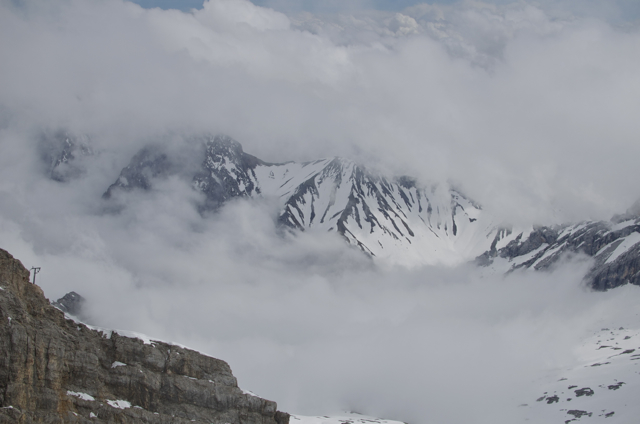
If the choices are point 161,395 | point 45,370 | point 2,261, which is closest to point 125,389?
point 161,395

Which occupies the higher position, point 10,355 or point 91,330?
point 91,330

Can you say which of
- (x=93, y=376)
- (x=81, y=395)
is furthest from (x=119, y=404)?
(x=81, y=395)

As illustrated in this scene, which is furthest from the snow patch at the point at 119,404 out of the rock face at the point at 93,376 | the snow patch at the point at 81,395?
the snow patch at the point at 81,395

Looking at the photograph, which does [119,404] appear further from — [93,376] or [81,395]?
[81,395]


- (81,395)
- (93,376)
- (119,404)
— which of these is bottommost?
(119,404)

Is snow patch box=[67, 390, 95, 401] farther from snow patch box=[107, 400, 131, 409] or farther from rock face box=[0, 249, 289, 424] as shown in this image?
snow patch box=[107, 400, 131, 409]

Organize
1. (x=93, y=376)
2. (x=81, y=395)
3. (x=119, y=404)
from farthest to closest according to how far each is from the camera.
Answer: (x=119, y=404) → (x=93, y=376) → (x=81, y=395)

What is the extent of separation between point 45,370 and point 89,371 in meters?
7.57

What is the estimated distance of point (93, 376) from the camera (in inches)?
4013

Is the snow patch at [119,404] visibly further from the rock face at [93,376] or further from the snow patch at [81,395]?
the snow patch at [81,395]

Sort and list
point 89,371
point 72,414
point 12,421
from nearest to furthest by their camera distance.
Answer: point 12,421 < point 72,414 < point 89,371

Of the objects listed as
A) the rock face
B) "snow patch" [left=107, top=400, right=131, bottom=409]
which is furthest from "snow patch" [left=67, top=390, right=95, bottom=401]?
"snow patch" [left=107, top=400, right=131, bottom=409]

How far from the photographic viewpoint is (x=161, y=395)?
10825 cm

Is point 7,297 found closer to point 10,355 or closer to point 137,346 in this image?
point 10,355
